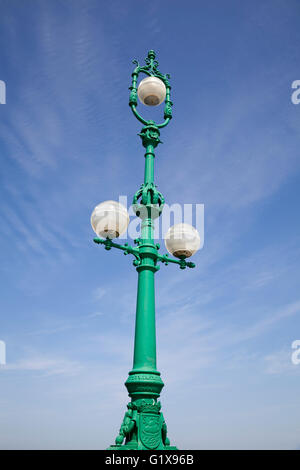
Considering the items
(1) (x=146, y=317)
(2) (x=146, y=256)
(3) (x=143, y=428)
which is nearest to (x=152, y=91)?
(2) (x=146, y=256)

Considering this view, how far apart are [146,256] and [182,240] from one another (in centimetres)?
81

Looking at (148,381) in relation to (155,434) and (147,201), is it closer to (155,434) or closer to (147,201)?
(155,434)

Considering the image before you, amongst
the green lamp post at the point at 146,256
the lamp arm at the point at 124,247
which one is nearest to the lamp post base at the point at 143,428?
the green lamp post at the point at 146,256

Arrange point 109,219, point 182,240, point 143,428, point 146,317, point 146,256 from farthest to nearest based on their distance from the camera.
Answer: point 182,240 → point 146,256 → point 109,219 → point 146,317 → point 143,428

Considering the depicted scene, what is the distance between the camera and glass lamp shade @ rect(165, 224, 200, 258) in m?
6.07

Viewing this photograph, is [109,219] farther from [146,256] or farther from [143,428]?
[143,428]

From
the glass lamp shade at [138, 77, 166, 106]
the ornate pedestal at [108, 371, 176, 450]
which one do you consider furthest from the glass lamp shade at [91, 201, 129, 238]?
the glass lamp shade at [138, 77, 166, 106]

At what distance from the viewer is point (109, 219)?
5.41 m

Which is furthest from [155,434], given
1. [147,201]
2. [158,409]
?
[147,201]

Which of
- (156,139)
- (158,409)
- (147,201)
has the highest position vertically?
(156,139)

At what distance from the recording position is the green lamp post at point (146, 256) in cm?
449

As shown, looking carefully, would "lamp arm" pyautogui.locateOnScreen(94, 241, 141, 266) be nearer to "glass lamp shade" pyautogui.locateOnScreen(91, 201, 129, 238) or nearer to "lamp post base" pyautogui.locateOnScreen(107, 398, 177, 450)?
"glass lamp shade" pyautogui.locateOnScreen(91, 201, 129, 238)
